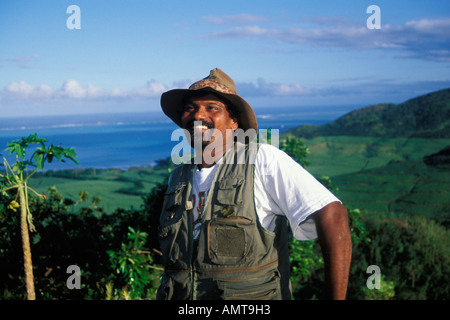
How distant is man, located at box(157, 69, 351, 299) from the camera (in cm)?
202

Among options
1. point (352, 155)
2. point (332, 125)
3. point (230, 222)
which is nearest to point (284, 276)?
point (230, 222)

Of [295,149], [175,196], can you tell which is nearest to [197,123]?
[175,196]

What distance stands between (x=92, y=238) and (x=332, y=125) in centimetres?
4162

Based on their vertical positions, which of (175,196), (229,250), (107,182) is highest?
(175,196)

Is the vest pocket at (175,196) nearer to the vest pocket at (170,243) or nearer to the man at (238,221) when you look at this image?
the man at (238,221)

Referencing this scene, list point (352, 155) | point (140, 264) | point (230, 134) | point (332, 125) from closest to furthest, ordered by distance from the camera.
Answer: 1. point (230, 134)
2. point (140, 264)
3. point (352, 155)
4. point (332, 125)

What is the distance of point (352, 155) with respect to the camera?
36.5m

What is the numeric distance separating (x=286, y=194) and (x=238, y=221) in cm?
34

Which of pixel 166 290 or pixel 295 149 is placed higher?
pixel 295 149

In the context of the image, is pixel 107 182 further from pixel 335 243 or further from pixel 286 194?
pixel 335 243

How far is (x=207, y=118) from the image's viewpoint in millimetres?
2615

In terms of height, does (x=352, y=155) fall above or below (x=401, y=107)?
below

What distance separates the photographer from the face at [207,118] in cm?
258
